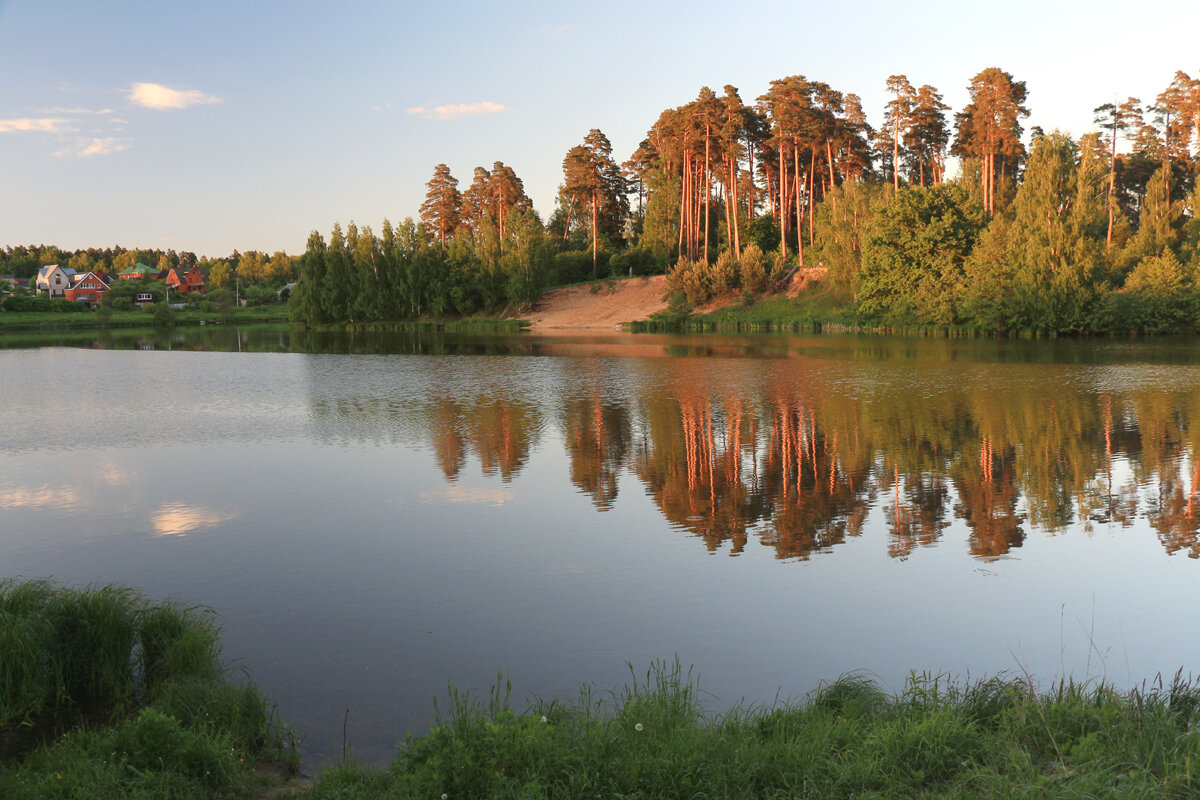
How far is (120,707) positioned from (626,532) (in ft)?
23.1

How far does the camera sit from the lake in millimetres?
8008

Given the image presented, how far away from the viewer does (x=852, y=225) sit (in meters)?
65.9


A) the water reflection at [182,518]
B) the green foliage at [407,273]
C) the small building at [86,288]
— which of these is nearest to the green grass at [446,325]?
the green foliage at [407,273]

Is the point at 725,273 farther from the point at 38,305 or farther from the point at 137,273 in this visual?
the point at 137,273

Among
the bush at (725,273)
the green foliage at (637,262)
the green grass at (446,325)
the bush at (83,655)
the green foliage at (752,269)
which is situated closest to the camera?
the bush at (83,655)

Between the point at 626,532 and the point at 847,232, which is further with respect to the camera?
the point at 847,232

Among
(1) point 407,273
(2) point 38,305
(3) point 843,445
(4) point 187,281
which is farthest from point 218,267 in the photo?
(3) point 843,445

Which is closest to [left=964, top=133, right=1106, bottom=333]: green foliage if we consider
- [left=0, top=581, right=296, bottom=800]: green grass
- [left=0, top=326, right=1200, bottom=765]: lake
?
[left=0, top=326, right=1200, bottom=765]: lake

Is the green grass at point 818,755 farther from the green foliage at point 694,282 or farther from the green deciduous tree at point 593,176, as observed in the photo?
the green deciduous tree at point 593,176

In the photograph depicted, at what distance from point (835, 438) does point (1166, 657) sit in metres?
11.7

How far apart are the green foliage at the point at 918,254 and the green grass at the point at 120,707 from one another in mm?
55684

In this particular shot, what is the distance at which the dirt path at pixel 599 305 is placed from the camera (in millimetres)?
78812

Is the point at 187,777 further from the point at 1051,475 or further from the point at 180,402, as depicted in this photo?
the point at 180,402

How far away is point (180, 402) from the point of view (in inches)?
1090
